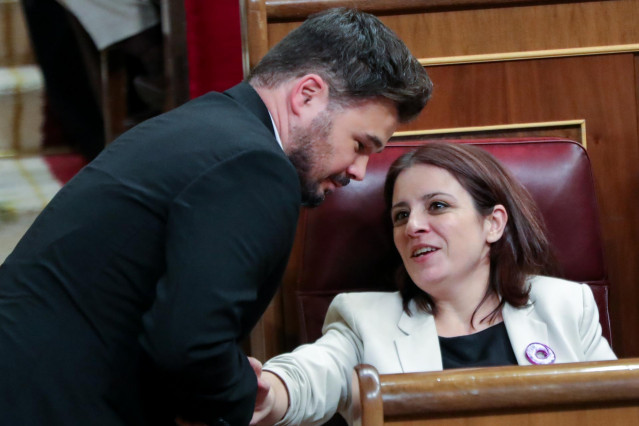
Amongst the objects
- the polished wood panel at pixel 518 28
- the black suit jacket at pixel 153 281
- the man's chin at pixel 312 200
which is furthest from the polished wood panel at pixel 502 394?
the polished wood panel at pixel 518 28

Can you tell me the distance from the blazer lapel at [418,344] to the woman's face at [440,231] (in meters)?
0.05

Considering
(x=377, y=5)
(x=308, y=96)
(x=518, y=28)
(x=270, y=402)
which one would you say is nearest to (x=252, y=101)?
(x=308, y=96)

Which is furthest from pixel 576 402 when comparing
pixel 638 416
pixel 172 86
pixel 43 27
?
pixel 43 27

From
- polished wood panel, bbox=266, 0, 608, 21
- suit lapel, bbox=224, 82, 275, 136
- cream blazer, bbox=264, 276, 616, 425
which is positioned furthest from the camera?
polished wood panel, bbox=266, 0, 608, 21

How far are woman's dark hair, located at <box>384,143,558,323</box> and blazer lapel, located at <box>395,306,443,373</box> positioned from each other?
0.09 feet

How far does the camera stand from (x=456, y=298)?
1298 mm

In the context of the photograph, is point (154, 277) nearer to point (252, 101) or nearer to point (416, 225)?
point (252, 101)

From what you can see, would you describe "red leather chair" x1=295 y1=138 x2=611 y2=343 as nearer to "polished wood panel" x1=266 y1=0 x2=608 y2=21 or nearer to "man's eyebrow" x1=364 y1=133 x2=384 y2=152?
"polished wood panel" x1=266 y1=0 x2=608 y2=21

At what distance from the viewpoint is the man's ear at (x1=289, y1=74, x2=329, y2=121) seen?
37.1 inches

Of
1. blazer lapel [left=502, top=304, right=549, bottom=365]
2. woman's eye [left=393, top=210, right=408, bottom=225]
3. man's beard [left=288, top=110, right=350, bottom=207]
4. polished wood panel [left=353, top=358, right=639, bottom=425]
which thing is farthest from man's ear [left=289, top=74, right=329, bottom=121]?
blazer lapel [left=502, top=304, right=549, bottom=365]

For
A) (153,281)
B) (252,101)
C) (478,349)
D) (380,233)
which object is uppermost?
(252,101)

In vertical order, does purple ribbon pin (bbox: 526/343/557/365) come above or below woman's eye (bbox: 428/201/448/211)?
below

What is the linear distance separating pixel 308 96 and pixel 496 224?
0.49 metres

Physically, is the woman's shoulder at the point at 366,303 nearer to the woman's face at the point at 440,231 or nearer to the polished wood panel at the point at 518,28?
the woman's face at the point at 440,231
